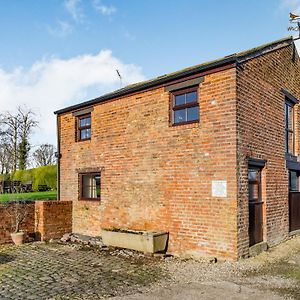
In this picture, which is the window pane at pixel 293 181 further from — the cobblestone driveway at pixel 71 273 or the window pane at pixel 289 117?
the cobblestone driveway at pixel 71 273

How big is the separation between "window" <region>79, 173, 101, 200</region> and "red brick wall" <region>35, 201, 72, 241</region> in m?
0.72

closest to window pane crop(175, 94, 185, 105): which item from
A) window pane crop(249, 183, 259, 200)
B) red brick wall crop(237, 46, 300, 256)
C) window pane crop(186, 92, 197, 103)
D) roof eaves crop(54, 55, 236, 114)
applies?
window pane crop(186, 92, 197, 103)

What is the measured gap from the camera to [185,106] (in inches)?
388

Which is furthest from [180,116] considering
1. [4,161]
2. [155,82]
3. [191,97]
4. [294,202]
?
[4,161]

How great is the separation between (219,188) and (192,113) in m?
2.30

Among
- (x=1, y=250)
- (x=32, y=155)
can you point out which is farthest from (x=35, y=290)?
(x=32, y=155)

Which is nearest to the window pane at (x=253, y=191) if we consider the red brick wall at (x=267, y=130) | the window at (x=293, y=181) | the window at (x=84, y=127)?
the red brick wall at (x=267, y=130)

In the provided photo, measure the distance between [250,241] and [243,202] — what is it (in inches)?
50.7

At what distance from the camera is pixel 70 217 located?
43.5 ft

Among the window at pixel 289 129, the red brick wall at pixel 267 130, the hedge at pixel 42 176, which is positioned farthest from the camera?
the hedge at pixel 42 176

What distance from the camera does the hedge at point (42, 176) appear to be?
30781 millimetres

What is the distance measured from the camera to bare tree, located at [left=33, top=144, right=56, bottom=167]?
48156mm

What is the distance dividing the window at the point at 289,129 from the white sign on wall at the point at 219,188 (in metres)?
4.16

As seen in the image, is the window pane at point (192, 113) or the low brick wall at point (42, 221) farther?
the low brick wall at point (42, 221)
